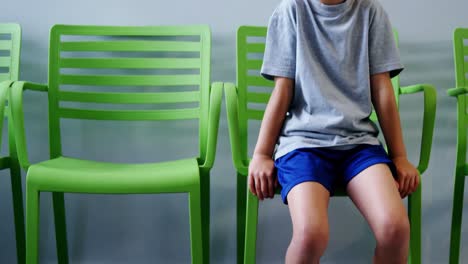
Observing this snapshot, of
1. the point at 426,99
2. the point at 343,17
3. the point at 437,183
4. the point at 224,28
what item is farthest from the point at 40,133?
the point at 437,183

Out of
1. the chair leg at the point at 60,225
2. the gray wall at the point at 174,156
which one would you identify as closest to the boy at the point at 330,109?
the gray wall at the point at 174,156

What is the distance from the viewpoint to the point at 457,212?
4.64 feet

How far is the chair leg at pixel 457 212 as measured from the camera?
138 cm

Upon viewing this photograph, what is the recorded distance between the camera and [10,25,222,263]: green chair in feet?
3.55

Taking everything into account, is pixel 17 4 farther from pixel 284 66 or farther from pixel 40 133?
pixel 284 66

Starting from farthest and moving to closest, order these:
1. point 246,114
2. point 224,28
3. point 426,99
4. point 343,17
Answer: point 224,28
point 246,114
point 426,99
point 343,17

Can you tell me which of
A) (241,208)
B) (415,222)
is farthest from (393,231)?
(241,208)

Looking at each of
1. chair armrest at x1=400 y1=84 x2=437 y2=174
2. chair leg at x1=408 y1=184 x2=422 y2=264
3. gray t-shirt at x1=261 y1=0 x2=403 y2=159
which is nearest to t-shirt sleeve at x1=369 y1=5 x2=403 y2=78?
gray t-shirt at x1=261 y1=0 x2=403 y2=159

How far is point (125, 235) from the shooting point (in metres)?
1.65

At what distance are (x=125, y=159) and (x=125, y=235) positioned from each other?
266mm

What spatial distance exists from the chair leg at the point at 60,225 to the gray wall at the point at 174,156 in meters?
0.16

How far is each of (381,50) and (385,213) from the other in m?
0.40

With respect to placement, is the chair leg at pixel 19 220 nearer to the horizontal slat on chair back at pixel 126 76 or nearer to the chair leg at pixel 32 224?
the horizontal slat on chair back at pixel 126 76

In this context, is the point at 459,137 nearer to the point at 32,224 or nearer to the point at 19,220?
the point at 32,224
